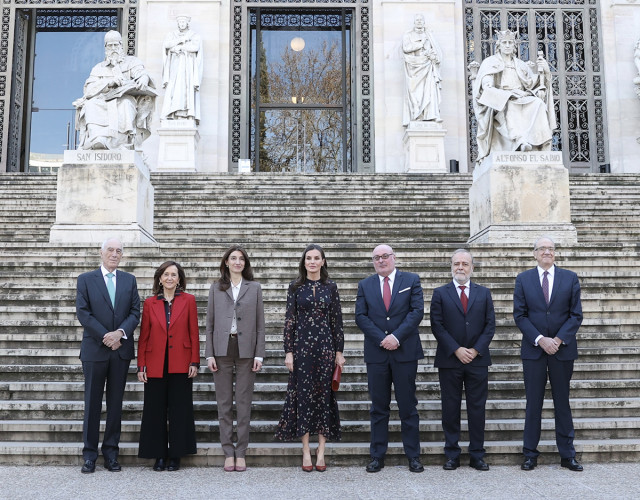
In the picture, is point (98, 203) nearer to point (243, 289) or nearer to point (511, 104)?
point (243, 289)

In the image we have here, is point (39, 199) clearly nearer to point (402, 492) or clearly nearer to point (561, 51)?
point (402, 492)

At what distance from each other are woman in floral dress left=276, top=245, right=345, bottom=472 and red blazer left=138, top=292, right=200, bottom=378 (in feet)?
2.27

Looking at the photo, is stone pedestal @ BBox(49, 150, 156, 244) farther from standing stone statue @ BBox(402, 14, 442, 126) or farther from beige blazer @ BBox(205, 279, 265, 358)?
standing stone statue @ BBox(402, 14, 442, 126)

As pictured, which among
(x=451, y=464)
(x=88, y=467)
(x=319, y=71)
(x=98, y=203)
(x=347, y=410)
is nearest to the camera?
(x=88, y=467)

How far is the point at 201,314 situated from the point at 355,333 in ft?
5.08

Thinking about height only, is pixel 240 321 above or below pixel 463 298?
below

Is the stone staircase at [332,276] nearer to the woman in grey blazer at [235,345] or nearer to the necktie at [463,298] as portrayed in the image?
the woman in grey blazer at [235,345]

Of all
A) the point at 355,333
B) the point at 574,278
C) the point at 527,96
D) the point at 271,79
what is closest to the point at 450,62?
the point at 271,79

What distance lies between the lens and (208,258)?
880 cm

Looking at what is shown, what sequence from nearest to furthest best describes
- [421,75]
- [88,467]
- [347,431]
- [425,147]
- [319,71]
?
[88,467], [347,431], [425,147], [421,75], [319,71]

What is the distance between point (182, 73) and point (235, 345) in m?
12.4

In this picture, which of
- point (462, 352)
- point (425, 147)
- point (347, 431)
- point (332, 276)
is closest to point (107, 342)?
point (347, 431)

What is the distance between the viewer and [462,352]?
5258 mm

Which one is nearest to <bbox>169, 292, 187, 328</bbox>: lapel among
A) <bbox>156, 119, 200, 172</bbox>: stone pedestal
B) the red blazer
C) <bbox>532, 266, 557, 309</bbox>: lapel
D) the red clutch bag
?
the red blazer
